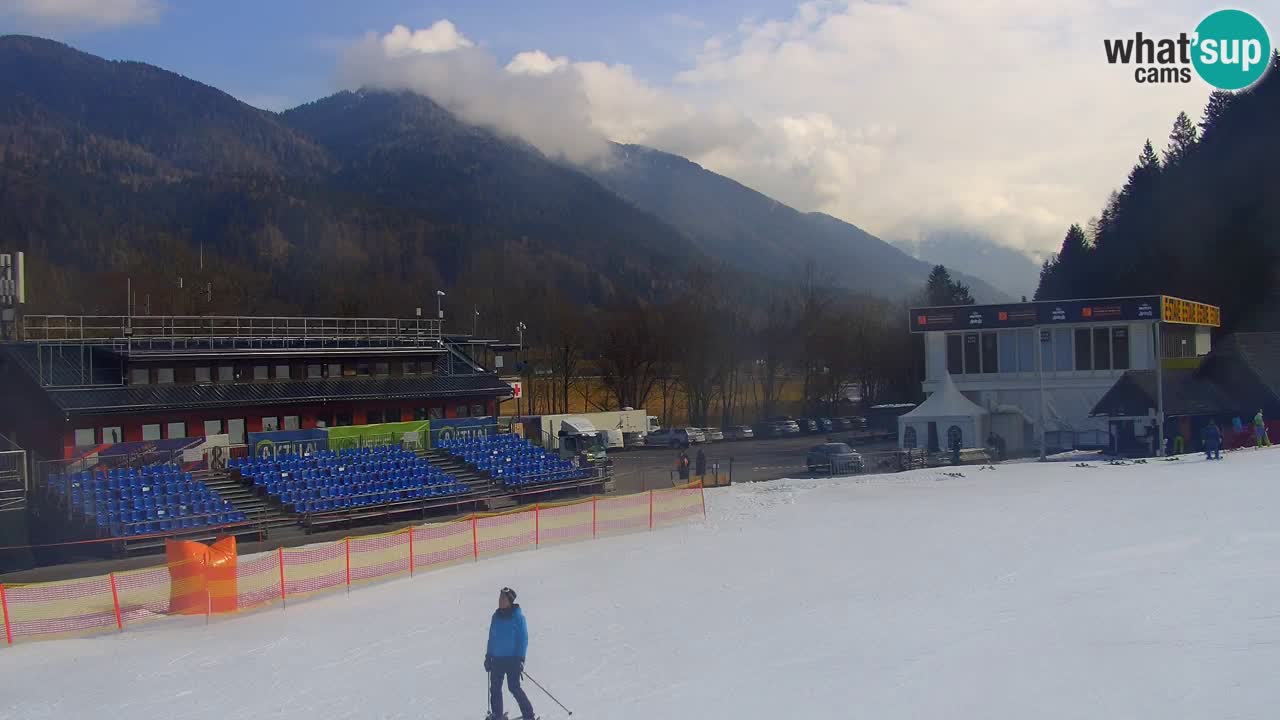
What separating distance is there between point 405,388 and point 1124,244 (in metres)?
88.7

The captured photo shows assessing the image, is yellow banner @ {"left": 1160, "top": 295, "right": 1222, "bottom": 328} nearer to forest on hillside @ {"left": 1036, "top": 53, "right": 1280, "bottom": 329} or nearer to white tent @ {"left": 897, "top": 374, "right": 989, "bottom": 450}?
white tent @ {"left": 897, "top": 374, "right": 989, "bottom": 450}

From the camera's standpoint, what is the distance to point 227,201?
16562 centimetres

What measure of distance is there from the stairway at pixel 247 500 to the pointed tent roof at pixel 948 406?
31.4 m

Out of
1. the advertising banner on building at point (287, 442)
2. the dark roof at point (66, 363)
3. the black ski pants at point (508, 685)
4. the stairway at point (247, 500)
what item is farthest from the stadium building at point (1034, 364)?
the black ski pants at point (508, 685)

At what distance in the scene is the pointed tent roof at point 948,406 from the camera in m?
47.8

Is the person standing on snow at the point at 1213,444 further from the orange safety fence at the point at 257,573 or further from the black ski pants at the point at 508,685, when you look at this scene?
the black ski pants at the point at 508,685

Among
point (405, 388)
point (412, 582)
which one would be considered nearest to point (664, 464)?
point (405, 388)

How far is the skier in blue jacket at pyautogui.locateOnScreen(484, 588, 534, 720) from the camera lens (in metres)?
10.6

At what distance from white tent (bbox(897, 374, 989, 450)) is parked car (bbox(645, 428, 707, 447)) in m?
14.5

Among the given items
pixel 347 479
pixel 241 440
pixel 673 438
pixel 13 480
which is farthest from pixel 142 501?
pixel 673 438

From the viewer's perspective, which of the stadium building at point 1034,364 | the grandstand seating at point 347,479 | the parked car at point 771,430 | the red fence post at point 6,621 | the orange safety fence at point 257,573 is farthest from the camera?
the parked car at point 771,430

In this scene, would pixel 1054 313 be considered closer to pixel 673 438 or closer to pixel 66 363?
pixel 673 438

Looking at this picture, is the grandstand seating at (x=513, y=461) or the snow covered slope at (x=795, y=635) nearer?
the snow covered slope at (x=795, y=635)

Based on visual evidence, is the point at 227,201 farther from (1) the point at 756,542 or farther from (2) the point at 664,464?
(1) the point at 756,542
